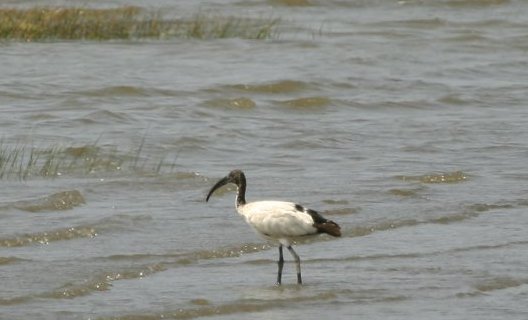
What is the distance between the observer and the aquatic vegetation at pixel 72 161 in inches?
593

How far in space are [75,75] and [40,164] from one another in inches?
302

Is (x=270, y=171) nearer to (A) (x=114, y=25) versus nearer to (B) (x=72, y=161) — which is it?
(B) (x=72, y=161)

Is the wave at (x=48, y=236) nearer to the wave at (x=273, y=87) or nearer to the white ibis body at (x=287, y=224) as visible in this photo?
the white ibis body at (x=287, y=224)

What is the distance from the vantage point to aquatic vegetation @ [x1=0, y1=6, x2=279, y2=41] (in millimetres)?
25172

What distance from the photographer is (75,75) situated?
75.7 ft

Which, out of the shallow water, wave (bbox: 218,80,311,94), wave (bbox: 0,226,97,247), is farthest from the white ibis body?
wave (bbox: 218,80,311,94)

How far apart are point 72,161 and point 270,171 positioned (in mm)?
1951

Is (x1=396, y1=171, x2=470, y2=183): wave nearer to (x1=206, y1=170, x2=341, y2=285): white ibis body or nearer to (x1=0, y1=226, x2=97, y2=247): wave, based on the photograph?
(x1=0, y1=226, x2=97, y2=247): wave

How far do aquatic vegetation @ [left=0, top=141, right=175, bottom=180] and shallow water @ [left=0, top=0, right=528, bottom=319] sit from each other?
0.05 metres

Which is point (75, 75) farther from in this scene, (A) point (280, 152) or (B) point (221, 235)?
Result: (B) point (221, 235)

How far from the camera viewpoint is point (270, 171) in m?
15.8

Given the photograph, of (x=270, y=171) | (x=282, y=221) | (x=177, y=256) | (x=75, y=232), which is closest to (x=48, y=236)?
(x=75, y=232)

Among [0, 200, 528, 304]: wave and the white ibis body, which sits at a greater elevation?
the white ibis body

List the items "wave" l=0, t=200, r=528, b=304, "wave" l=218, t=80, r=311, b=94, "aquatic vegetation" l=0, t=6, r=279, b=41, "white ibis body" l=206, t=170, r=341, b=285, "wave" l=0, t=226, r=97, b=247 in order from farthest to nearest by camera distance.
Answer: "aquatic vegetation" l=0, t=6, r=279, b=41 → "wave" l=218, t=80, r=311, b=94 → "wave" l=0, t=226, r=97, b=247 → "white ibis body" l=206, t=170, r=341, b=285 → "wave" l=0, t=200, r=528, b=304
